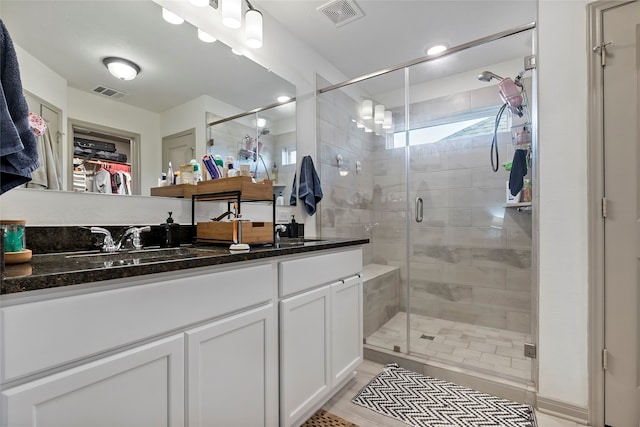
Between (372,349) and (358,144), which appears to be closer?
(372,349)

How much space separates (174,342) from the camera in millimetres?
920

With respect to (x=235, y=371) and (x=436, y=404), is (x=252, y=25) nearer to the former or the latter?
(x=235, y=371)

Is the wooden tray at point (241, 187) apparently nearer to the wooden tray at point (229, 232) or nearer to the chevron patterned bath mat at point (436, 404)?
the wooden tray at point (229, 232)

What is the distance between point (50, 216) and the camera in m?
1.19

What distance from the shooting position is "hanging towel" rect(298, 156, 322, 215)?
239 centimetres

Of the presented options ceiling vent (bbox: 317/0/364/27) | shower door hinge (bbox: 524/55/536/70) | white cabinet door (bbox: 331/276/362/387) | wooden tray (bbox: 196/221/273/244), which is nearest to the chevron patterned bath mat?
white cabinet door (bbox: 331/276/362/387)

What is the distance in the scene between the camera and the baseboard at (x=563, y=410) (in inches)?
60.5

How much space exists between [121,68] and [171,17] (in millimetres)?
395

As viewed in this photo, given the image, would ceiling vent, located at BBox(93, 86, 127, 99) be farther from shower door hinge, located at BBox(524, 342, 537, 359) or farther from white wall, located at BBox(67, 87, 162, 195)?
shower door hinge, located at BBox(524, 342, 537, 359)

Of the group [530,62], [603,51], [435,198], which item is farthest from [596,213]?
[435,198]

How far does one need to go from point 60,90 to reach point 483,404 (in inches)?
101

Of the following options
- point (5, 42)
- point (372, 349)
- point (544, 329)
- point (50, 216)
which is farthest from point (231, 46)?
point (544, 329)

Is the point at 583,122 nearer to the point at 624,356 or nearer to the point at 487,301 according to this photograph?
the point at 624,356

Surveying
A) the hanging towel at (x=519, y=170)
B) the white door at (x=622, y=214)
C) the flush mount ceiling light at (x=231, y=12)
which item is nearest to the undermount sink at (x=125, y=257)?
the flush mount ceiling light at (x=231, y=12)
